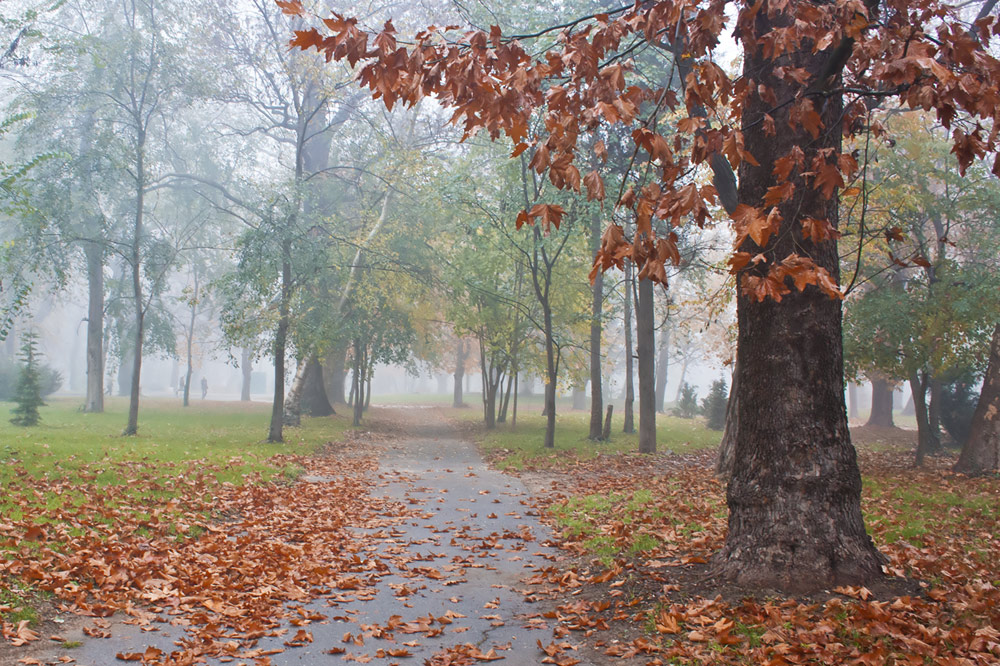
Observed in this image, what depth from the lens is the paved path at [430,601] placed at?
4605 millimetres

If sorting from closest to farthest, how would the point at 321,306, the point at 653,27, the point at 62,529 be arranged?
the point at 653,27 < the point at 62,529 < the point at 321,306

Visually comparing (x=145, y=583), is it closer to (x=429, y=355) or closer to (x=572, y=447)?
(x=572, y=447)

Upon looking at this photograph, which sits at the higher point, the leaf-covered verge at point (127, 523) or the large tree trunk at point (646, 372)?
the large tree trunk at point (646, 372)

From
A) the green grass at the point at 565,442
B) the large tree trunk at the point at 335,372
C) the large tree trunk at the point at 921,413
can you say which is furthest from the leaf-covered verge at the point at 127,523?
the large tree trunk at the point at 335,372

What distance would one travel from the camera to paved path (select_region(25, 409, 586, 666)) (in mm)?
4605

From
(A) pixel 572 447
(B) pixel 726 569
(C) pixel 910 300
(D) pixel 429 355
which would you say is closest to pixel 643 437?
(A) pixel 572 447

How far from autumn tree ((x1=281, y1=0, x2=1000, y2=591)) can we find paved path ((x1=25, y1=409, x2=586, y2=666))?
1.81 metres

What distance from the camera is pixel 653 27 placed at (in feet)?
14.0

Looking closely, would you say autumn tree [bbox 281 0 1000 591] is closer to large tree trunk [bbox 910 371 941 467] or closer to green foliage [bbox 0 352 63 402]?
large tree trunk [bbox 910 371 941 467]

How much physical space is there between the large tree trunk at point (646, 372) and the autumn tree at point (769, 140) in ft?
42.0

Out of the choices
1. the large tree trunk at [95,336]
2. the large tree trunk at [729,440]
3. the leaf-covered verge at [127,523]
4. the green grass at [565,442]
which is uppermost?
the large tree trunk at [95,336]

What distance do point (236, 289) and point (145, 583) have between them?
513 inches

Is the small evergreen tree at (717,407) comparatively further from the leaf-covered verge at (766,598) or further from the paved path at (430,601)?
the paved path at (430,601)

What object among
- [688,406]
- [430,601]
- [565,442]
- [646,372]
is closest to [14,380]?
[565,442]
